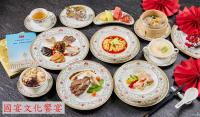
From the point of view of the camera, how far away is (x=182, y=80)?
1.46 m

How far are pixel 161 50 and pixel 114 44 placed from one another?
22 cm

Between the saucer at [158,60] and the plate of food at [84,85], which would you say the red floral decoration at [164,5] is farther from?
the plate of food at [84,85]

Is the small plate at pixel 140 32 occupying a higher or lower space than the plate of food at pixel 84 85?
higher

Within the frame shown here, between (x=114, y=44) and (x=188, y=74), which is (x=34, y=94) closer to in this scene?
(x=114, y=44)

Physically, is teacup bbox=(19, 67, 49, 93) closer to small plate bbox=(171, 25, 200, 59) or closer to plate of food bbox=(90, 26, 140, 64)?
plate of food bbox=(90, 26, 140, 64)

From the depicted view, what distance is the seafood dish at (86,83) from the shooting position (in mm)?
1444

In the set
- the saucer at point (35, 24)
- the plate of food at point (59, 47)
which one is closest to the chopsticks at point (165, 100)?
the plate of food at point (59, 47)

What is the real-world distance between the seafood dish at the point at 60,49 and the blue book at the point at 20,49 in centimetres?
8

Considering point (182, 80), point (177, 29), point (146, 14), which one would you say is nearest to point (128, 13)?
point (146, 14)

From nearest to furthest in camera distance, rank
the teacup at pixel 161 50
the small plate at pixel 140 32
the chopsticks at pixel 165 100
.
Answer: the chopsticks at pixel 165 100 → the teacup at pixel 161 50 → the small plate at pixel 140 32

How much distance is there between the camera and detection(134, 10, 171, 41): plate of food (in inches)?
63.3

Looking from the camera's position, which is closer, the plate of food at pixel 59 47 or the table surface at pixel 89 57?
the table surface at pixel 89 57

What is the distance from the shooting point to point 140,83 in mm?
1468

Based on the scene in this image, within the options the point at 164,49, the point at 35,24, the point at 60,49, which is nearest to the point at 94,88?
the point at 60,49
